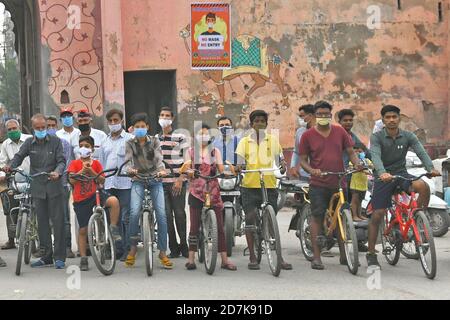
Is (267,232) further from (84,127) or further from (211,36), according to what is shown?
(211,36)

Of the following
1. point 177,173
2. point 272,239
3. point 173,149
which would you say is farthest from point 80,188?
point 272,239

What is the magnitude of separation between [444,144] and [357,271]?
12.4 m

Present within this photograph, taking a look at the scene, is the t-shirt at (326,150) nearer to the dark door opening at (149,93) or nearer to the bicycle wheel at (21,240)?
the bicycle wheel at (21,240)

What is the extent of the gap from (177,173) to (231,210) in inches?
36.5

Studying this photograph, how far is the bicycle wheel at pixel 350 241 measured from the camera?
9.02 metres

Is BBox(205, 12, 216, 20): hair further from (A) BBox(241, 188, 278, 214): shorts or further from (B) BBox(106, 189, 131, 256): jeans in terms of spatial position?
(A) BBox(241, 188, 278, 214): shorts

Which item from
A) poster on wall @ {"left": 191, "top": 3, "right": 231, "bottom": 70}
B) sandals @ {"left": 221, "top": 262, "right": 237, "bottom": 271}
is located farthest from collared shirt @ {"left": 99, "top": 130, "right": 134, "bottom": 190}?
poster on wall @ {"left": 191, "top": 3, "right": 231, "bottom": 70}

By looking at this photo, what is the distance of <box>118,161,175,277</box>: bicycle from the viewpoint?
9164 mm

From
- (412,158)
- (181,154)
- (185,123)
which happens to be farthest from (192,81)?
(181,154)

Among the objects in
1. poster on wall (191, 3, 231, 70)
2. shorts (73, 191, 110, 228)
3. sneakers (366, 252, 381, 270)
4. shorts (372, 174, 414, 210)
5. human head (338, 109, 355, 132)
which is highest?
poster on wall (191, 3, 231, 70)

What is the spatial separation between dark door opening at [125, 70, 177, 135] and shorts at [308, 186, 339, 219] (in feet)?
37.0

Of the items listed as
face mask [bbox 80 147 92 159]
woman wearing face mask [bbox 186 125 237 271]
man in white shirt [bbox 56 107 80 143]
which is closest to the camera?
woman wearing face mask [bbox 186 125 237 271]

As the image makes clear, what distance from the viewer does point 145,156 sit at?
A: 9.90 metres

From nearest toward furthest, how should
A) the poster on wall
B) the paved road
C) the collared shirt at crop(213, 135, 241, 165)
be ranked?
the paved road < the collared shirt at crop(213, 135, 241, 165) < the poster on wall
